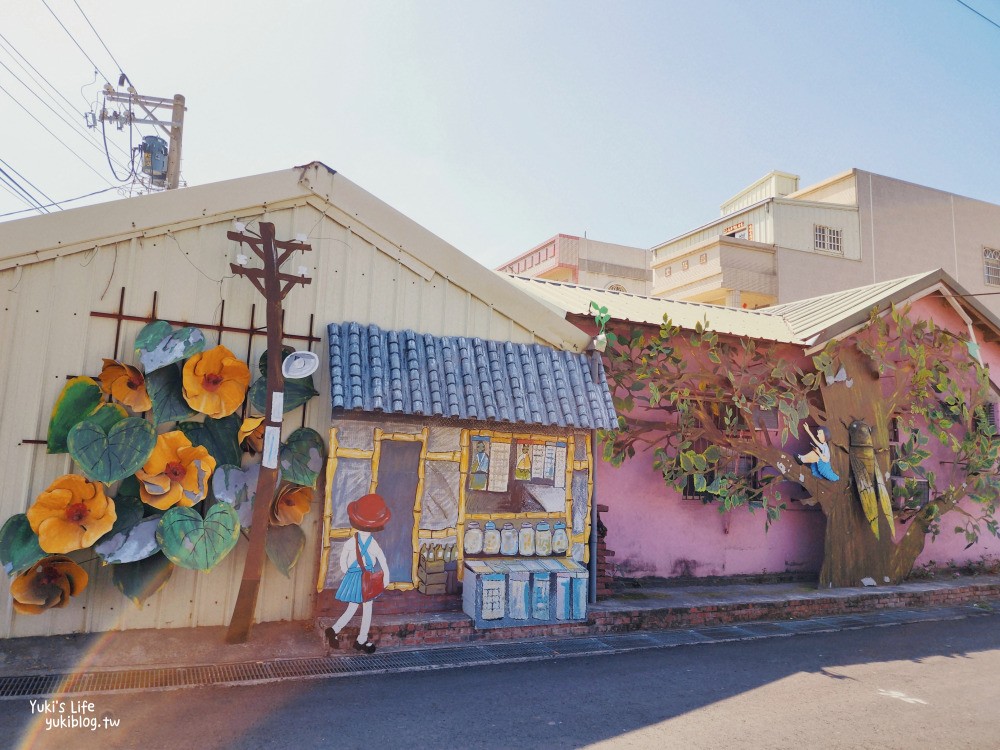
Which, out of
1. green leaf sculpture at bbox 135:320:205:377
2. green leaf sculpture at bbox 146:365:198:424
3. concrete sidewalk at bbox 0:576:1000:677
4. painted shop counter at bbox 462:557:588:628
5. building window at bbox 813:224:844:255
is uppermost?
building window at bbox 813:224:844:255

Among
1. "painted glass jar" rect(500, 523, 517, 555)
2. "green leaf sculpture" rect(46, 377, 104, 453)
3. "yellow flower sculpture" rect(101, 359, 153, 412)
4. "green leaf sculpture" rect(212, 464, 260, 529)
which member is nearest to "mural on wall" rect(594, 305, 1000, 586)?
"painted glass jar" rect(500, 523, 517, 555)

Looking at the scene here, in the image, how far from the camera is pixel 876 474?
1177cm

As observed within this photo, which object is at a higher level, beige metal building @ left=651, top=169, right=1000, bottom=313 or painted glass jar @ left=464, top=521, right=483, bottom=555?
beige metal building @ left=651, top=169, right=1000, bottom=313

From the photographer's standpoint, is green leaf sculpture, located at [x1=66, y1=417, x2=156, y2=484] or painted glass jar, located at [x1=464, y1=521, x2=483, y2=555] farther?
painted glass jar, located at [x1=464, y1=521, x2=483, y2=555]

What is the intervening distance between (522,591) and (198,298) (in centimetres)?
513

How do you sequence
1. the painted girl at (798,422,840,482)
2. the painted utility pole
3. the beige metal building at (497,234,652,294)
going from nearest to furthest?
the painted utility pole
the painted girl at (798,422,840,482)
the beige metal building at (497,234,652,294)

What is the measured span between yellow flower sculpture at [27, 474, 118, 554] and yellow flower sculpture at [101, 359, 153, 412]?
0.88 meters

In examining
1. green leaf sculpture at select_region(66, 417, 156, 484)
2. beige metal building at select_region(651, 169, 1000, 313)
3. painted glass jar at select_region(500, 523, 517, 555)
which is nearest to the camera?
green leaf sculpture at select_region(66, 417, 156, 484)

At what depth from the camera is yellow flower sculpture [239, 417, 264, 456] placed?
750 centimetres

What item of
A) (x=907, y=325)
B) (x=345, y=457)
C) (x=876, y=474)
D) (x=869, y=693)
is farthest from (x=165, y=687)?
(x=907, y=325)

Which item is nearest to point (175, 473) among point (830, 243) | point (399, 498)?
point (399, 498)

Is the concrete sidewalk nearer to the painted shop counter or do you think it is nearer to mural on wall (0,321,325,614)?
the painted shop counter

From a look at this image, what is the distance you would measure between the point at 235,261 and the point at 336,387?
6.44 feet

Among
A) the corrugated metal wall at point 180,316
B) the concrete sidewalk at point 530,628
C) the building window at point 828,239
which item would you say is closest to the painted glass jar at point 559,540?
the concrete sidewalk at point 530,628
